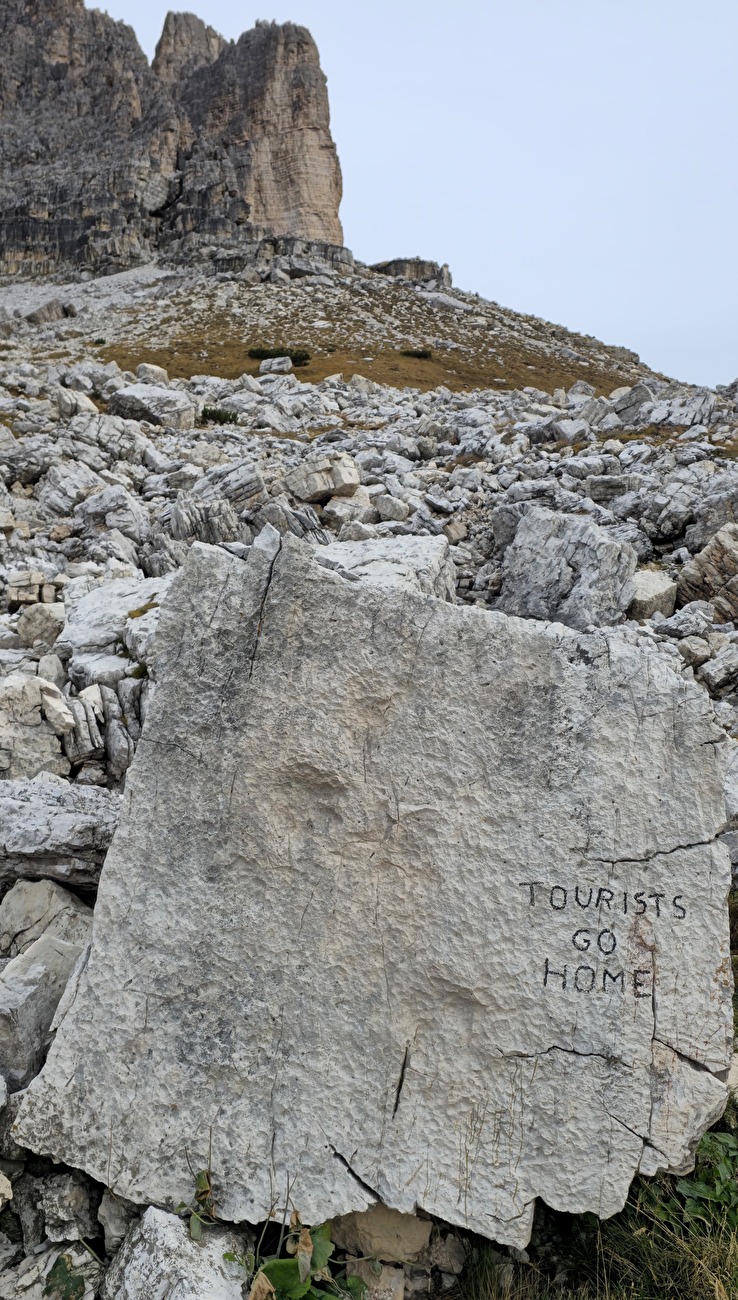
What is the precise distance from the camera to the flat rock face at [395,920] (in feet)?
12.8

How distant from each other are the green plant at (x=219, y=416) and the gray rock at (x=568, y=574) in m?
17.1

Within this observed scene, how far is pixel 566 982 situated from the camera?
159 inches

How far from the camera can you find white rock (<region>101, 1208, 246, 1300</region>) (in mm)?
3414

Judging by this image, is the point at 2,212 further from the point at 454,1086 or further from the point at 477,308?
the point at 454,1086

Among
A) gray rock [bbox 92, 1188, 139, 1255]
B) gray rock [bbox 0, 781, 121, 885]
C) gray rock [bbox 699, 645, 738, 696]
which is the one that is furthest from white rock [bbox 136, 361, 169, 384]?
gray rock [bbox 92, 1188, 139, 1255]

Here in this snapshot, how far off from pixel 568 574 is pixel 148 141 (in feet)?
349

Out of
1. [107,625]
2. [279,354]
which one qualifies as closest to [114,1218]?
[107,625]

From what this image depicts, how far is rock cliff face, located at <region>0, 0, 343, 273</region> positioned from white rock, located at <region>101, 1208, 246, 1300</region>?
89.2 m

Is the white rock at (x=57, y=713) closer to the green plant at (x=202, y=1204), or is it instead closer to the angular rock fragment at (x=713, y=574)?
the green plant at (x=202, y=1204)

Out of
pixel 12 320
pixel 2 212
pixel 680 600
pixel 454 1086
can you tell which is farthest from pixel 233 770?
pixel 2 212

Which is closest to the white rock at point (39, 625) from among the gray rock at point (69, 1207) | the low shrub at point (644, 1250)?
the gray rock at point (69, 1207)

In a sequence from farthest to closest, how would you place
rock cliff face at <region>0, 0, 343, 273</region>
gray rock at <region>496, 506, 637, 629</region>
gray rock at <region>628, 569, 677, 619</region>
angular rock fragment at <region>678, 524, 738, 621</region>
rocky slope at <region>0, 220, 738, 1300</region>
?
1. rock cliff face at <region>0, 0, 343, 273</region>
2. angular rock fragment at <region>678, 524, 738, 621</region>
3. gray rock at <region>628, 569, 677, 619</region>
4. gray rock at <region>496, 506, 637, 629</region>
5. rocky slope at <region>0, 220, 738, 1300</region>

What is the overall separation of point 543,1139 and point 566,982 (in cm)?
73

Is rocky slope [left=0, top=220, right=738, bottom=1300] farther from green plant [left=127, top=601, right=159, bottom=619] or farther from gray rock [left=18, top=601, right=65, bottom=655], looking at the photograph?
gray rock [left=18, top=601, right=65, bottom=655]
